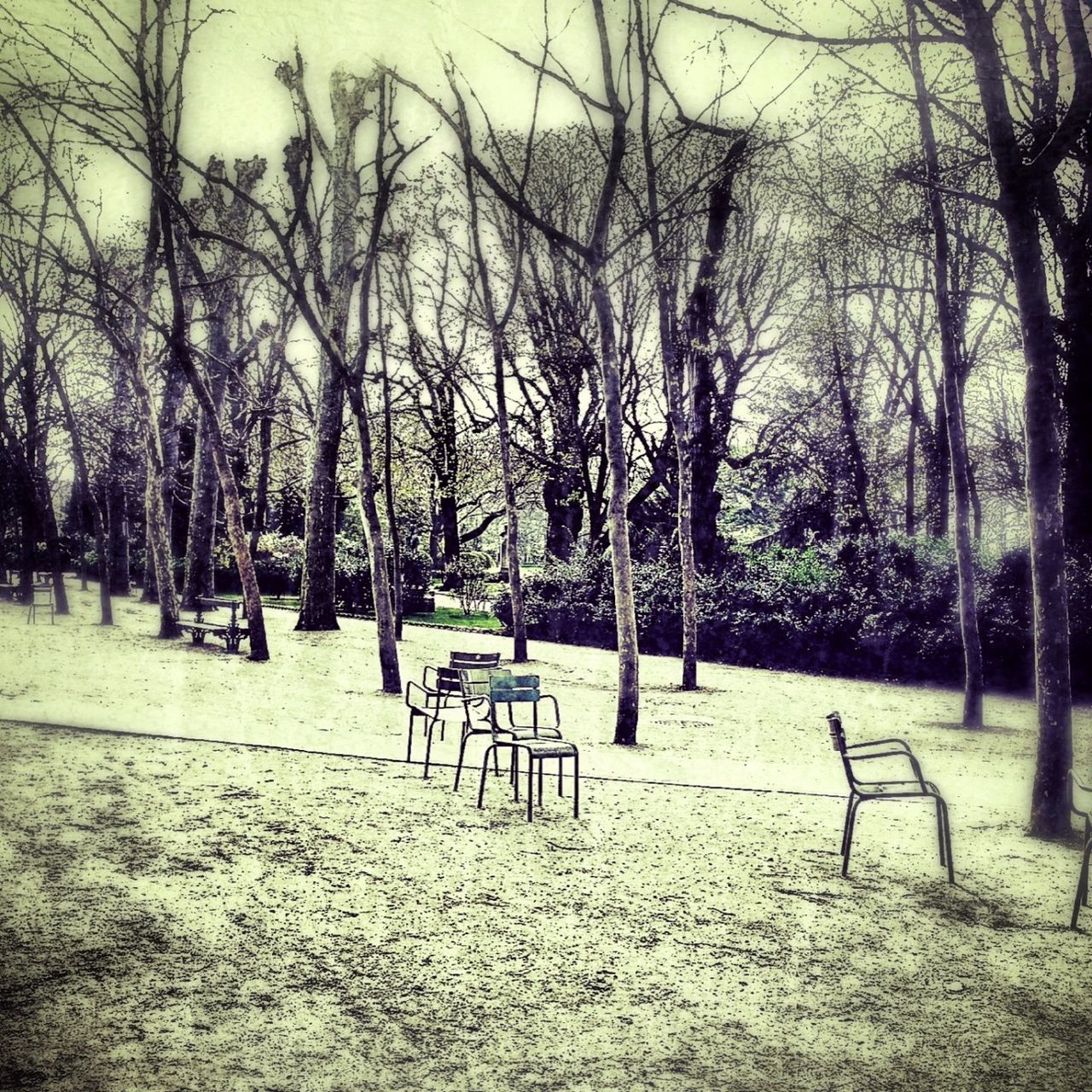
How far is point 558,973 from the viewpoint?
3270 mm

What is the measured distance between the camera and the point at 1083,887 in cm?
380

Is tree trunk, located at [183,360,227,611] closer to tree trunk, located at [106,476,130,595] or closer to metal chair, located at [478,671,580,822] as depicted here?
tree trunk, located at [106,476,130,595]

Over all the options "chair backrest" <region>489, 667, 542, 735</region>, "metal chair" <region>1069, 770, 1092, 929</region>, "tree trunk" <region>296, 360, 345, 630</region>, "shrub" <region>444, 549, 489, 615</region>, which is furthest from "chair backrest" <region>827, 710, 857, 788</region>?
"shrub" <region>444, 549, 489, 615</region>

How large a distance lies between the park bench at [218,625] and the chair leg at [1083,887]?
5.92 meters

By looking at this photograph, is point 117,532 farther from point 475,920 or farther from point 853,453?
point 853,453

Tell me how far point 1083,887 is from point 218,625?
22.8 ft

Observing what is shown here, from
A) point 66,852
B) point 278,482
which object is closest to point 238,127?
point 66,852

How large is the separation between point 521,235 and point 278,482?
490 centimetres

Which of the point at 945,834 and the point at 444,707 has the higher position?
the point at 444,707

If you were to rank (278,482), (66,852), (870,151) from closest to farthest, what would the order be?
1. (66,852)
2. (870,151)
3. (278,482)

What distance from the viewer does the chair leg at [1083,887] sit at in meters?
3.73

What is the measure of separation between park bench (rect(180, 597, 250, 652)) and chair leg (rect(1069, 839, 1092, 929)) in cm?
592

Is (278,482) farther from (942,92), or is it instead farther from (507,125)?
(942,92)

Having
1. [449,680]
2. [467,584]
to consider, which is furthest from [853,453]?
[449,680]
